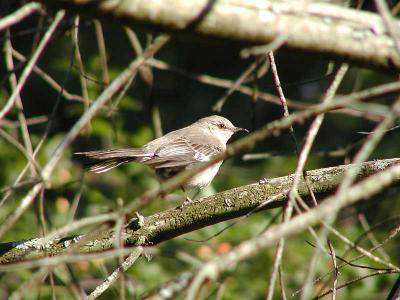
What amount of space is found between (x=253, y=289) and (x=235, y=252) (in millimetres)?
3980

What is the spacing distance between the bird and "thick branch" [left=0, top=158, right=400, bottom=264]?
48.6 inches

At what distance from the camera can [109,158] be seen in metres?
5.01

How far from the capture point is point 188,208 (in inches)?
138

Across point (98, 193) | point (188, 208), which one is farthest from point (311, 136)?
point (98, 193)

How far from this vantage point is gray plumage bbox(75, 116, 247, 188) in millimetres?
4980

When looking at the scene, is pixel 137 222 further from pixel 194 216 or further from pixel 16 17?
pixel 16 17

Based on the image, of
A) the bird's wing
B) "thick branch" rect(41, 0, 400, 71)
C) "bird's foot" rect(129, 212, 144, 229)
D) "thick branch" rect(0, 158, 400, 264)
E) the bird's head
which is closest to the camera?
"thick branch" rect(41, 0, 400, 71)

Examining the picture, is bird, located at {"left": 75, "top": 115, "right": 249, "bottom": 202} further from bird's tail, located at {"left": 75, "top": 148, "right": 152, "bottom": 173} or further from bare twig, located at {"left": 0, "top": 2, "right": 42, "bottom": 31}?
bare twig, located at {"left": 0, "top": 2, "right": 42, "bottom": 31}

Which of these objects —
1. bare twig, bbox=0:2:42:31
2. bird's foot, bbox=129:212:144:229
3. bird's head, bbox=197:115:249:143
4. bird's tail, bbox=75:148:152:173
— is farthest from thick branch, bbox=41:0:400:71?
bird's head, bbox=197:115:249:143

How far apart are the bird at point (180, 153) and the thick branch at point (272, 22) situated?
281 cm

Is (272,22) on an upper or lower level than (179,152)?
upper

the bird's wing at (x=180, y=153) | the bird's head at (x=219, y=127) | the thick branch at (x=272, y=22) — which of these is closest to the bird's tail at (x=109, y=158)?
the bird's wing at (x=180, y=153)

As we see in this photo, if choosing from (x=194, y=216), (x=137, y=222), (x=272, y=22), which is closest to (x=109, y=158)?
(x=137, y=222)

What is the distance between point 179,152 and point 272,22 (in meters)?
4.12
